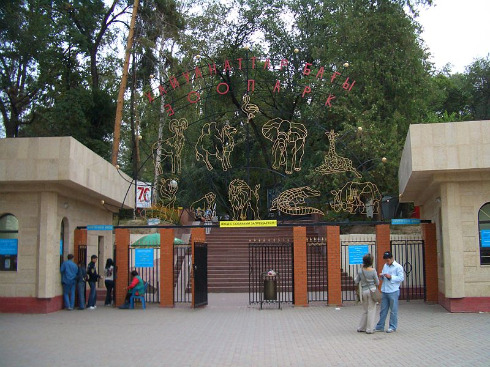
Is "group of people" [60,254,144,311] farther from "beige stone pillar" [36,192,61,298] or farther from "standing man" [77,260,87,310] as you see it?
"beige stone pillar" [36,192,61,298]

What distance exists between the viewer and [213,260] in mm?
25234

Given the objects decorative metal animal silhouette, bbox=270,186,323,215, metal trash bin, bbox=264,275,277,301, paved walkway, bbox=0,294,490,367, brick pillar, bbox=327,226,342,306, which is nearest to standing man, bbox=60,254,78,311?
paved walkway, bbox=0,294,490,367

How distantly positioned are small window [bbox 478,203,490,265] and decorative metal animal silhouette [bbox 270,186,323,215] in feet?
16.3

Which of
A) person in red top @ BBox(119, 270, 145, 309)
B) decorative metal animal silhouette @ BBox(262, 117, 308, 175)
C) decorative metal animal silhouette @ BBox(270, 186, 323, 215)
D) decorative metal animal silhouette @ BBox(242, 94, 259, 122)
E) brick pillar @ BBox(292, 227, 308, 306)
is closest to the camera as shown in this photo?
person in red top @ BBox(119, 270, 145, 309)

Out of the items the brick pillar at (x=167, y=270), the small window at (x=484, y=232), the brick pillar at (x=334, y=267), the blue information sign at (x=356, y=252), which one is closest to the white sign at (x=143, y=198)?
the brick pillar at (x=167, y=270)

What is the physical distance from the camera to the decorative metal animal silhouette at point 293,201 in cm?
1792

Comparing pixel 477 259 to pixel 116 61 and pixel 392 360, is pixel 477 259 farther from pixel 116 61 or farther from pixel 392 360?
pixel 116 61

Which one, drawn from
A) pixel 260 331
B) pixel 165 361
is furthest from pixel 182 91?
pixel 165 361

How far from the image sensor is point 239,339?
11.2m

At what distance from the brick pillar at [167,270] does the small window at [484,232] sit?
364 inches

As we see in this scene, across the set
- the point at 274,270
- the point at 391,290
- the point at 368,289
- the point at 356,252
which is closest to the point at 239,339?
the point at 368,289

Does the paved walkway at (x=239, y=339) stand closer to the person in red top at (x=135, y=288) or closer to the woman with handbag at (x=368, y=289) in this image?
the woman with handbag at (x=368, y=289)

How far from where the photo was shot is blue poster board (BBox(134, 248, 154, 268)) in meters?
17.8

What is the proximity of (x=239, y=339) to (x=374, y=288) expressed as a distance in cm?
303
